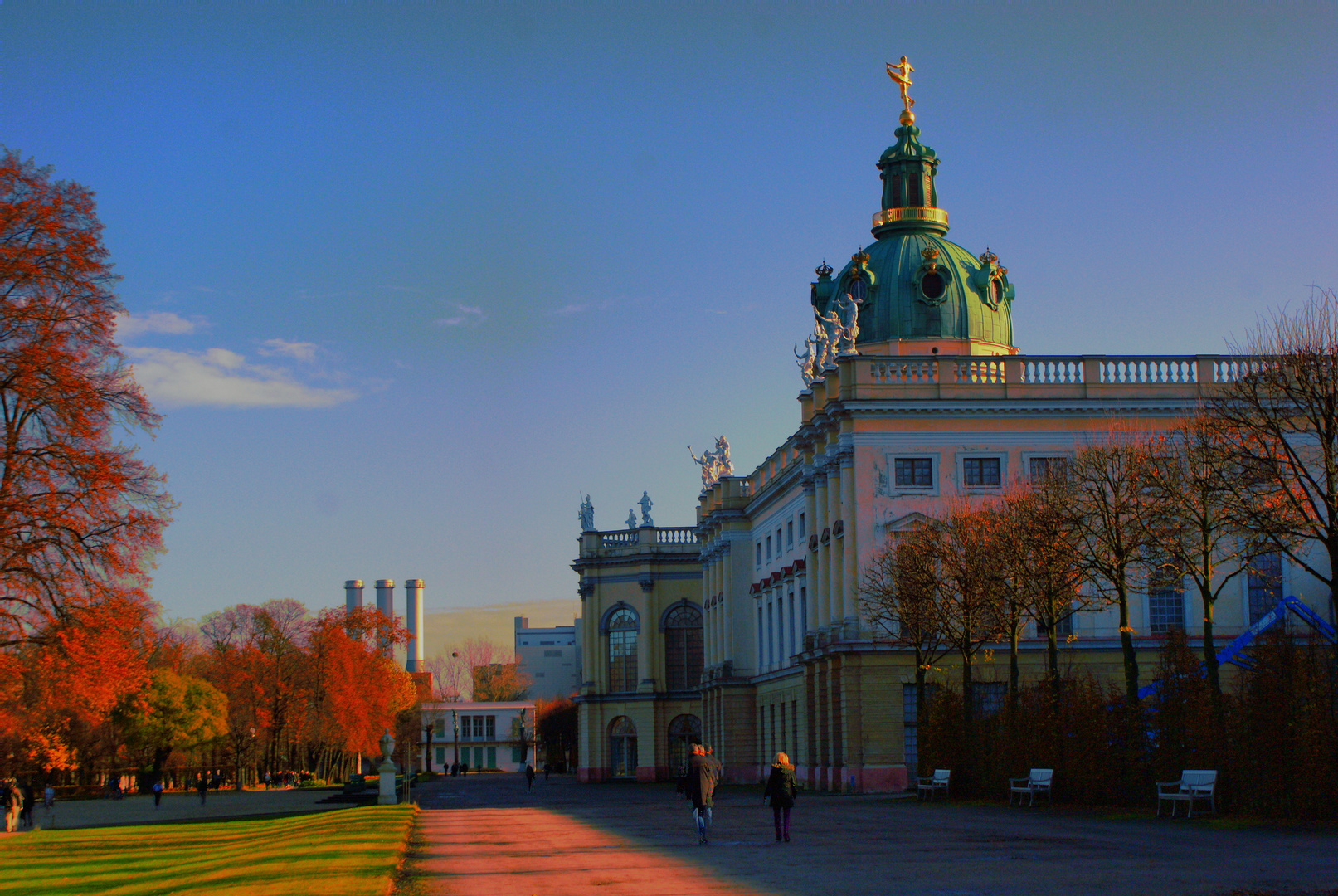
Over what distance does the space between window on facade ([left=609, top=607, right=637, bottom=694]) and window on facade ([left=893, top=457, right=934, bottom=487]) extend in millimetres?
53793

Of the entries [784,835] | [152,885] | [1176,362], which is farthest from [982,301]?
[152,885]

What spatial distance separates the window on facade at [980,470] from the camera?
5762 cm

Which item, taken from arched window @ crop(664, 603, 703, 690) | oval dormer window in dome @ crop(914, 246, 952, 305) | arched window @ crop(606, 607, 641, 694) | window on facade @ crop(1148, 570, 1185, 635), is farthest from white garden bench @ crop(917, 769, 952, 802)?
arched window @ crop(606, 607, 641, 694)

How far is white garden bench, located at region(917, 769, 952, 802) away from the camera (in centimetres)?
4400

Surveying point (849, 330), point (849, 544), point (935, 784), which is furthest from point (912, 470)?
point (935, 784)

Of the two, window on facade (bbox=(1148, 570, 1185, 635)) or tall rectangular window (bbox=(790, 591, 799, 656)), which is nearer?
window on facade (bbox=(1148, 570, 1185, 635))

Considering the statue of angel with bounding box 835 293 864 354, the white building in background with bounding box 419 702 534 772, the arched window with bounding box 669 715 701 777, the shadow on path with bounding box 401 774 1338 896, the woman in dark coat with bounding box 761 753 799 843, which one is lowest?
the white building in background with bounding box 419 702 534 772

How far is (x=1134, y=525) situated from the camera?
130 ft

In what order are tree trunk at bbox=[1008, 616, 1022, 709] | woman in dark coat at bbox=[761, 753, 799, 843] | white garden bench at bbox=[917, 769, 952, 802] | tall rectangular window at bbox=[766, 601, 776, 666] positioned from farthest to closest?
1. tall rectangular window at bbox=[766, 601, 776, 666]
2. white garden bench at bbox=[917, 769, 952, 802]
3. tree trunk at bbox=[1008, 616, 1022, 709]
4. woman in dark coat at bbox=[761, 753, 799, 843]

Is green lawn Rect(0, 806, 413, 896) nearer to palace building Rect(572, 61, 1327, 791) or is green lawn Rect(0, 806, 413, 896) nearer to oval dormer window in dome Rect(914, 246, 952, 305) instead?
palace building Rect(572, 61, 1327, 791)

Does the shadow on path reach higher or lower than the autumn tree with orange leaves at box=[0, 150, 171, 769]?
lower

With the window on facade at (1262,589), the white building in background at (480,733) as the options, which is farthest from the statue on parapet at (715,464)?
the white building in background at (480,733)

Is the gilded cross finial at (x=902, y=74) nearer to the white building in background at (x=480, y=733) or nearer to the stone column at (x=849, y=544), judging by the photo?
the stone column at (x=849, y=544)

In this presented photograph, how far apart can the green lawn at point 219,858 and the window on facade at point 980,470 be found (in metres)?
25.2
